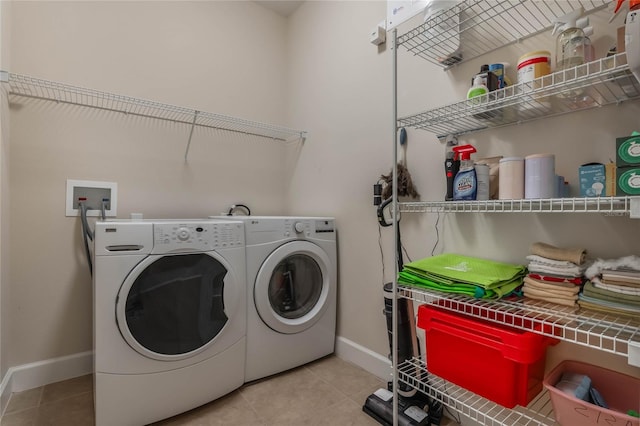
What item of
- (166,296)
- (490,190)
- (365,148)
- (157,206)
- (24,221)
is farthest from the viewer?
(157,206)

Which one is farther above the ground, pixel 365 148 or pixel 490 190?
pixel 365 148

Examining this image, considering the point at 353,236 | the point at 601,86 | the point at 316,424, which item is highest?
the point at 601,86

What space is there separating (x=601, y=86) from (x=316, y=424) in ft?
5.34

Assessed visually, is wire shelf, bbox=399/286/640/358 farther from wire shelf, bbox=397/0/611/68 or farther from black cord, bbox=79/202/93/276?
black cord, bbox=79/202/93/276

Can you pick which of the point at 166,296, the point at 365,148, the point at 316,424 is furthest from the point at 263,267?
the point at 365,148

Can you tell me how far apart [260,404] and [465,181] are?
1384 mm

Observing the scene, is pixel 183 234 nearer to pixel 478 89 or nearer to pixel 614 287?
pixel 478 89

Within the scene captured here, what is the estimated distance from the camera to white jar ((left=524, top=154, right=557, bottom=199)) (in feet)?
3.03

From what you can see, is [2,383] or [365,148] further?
[365,148]

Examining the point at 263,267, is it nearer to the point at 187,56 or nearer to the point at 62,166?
the point at 62,166

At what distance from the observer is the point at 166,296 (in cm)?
138

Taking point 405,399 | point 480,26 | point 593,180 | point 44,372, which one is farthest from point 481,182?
point 44,372

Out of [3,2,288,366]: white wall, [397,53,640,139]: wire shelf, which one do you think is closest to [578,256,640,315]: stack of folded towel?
[397,53,640,139]: wire shelf

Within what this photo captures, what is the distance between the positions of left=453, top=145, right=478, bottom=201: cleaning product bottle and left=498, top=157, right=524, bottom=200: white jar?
0.10m
